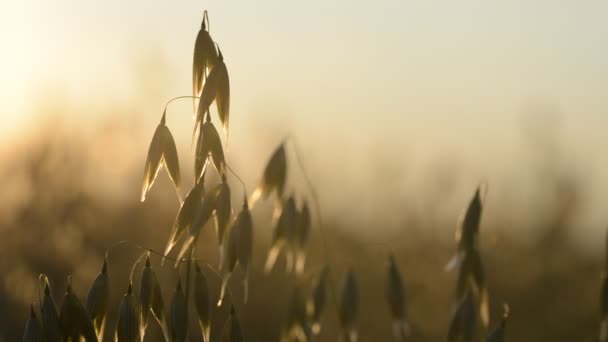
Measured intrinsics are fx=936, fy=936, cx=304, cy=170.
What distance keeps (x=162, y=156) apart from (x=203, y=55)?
0.40ft

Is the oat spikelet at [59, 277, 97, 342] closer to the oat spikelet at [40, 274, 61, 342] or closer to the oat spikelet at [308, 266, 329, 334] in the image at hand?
the oat spikelet at [40, 274, 61, 342]

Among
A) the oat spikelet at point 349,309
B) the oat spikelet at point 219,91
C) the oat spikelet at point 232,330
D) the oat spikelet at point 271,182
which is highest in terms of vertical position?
the oat spikelet at point 219,91

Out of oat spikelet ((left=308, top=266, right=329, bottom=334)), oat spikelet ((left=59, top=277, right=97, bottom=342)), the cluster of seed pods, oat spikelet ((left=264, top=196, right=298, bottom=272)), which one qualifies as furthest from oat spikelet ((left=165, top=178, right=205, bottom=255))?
oat spikelet ((left=308, top=266, right=329, bottom=334))

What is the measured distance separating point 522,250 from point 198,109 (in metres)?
1.43

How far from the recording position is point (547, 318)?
241cm

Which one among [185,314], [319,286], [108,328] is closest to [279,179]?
[319,286]

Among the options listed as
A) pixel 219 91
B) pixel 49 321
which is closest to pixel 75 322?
pixel 49 321

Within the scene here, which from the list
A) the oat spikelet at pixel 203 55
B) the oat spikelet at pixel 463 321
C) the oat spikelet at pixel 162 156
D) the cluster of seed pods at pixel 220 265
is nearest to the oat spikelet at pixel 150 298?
the cluster of seed pods at pixel 220 265

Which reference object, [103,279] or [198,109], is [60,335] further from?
[198,109]

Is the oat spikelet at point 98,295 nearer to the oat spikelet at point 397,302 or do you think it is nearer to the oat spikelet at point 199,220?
the oat spikelet at point 199,220

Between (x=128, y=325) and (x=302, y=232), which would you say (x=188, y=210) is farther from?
(x=302, y=232)

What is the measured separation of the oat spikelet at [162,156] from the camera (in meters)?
1.04

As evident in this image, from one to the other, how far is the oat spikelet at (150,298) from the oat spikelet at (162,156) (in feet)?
0.35

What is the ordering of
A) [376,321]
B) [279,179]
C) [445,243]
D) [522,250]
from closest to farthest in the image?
[279,179]
[522,250]
[445,243]
[376,321]
